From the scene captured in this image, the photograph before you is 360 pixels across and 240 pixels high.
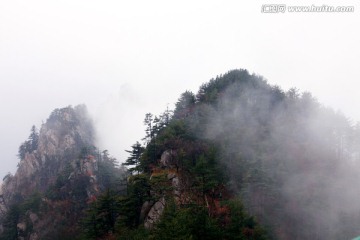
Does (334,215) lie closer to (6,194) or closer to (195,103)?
(195,103)

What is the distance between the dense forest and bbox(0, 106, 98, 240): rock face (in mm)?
708

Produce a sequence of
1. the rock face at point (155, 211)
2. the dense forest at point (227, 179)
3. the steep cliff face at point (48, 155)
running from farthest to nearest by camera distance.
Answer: the steep cliff face at point (48, 155) → the rock face at point (155, 211) → the dense forest at point (227, 179)

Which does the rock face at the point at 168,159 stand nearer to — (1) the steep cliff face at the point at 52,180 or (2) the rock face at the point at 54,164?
(1) the steep cliff face at the point at 52,180

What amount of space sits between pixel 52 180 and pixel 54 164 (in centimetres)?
646

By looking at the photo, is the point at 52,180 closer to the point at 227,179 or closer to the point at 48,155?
the point at 48,155

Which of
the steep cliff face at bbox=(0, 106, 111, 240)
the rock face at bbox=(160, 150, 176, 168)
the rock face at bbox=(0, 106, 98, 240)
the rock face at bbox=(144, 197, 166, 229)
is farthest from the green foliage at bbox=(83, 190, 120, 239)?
the rock face at bbox=(0, 106, 98, 240)

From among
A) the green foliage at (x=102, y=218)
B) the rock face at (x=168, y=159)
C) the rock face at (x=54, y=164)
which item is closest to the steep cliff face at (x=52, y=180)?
the rock face at (x=54, y=164)

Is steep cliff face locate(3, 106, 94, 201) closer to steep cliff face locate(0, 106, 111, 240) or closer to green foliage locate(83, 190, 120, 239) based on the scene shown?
steep cliff face locate(0, 106, 111, 240)

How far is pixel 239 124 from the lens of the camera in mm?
65688

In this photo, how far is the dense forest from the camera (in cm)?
4259

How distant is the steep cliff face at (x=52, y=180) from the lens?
2982 inches

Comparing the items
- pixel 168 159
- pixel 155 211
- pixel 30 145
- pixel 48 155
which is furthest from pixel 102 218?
pixel 30 145

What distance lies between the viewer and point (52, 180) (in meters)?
96.5

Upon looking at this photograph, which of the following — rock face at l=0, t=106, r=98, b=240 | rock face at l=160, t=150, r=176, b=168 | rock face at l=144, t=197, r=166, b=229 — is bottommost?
rock face at l=144, t=197, r=166, b=229
